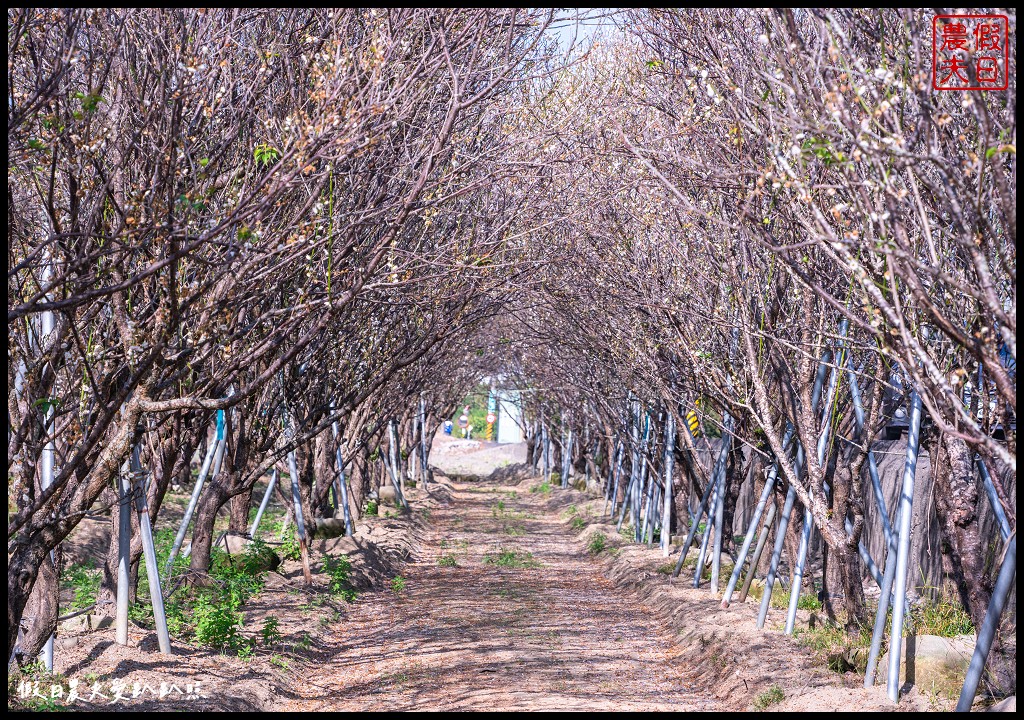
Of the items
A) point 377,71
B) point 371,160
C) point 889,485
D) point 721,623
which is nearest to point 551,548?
point 889,485

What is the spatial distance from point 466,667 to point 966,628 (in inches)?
182

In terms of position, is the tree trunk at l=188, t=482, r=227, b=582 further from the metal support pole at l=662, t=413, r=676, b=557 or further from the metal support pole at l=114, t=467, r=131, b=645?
the metal support pole at l=662, t=413, r=676, b=557

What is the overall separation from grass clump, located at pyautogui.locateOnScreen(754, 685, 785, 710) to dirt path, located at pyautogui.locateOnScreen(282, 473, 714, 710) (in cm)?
59

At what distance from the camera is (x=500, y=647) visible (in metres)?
11.7

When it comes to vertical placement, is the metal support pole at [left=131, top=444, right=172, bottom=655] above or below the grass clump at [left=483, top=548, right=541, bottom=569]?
above

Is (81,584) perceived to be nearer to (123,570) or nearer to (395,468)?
(123,570)

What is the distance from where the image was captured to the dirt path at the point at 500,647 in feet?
30.7

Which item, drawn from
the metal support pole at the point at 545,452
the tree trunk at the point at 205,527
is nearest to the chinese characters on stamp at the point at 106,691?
the tree trunk at the point at 205,527

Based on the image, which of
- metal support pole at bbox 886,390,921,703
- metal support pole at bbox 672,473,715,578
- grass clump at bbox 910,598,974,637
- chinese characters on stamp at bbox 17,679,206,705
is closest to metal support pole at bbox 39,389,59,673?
chinese characters on stamp at bbox 17,679,206,705

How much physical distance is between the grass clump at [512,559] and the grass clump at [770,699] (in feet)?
36.4

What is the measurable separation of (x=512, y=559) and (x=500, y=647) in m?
8.88

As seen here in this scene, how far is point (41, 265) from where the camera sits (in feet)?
24.2

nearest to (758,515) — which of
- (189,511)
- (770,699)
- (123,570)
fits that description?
(770,699)

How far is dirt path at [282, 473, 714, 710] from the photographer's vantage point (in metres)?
9.34
